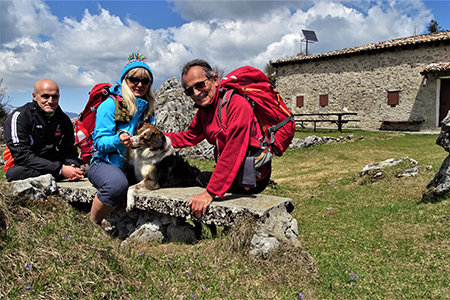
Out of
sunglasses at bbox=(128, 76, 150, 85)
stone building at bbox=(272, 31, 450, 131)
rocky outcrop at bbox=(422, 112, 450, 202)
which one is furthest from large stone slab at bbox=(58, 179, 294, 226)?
stone building at bbox=(272, 31, 450, 131)

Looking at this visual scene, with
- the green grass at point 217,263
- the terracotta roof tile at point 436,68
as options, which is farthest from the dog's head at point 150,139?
the terracotta roof tile at point 436,68

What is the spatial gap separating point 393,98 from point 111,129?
74.4 ft

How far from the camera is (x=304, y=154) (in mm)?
12031

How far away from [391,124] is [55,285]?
23747 mm

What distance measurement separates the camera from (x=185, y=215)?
10.2 ft

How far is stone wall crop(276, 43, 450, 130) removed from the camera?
20328mm

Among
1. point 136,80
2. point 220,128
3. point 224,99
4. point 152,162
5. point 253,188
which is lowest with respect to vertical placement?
point 253,188

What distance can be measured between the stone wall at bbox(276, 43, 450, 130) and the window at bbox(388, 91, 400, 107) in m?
0.22

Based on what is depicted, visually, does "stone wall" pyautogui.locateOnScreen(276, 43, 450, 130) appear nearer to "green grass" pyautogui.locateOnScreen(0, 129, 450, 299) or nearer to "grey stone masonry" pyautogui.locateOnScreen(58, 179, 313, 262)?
"green grass" pyautogui.locateOnScreen(0, 129, 450, 299)

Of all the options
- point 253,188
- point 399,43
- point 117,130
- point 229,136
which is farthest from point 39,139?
point 399,43

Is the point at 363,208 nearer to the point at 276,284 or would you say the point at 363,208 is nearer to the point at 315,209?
the point at 315,209

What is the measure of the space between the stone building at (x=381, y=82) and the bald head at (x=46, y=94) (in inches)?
836

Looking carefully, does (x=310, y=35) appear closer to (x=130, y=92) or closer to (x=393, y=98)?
(x=393, y=98)

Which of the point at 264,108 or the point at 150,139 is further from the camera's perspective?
the point at 150,139
